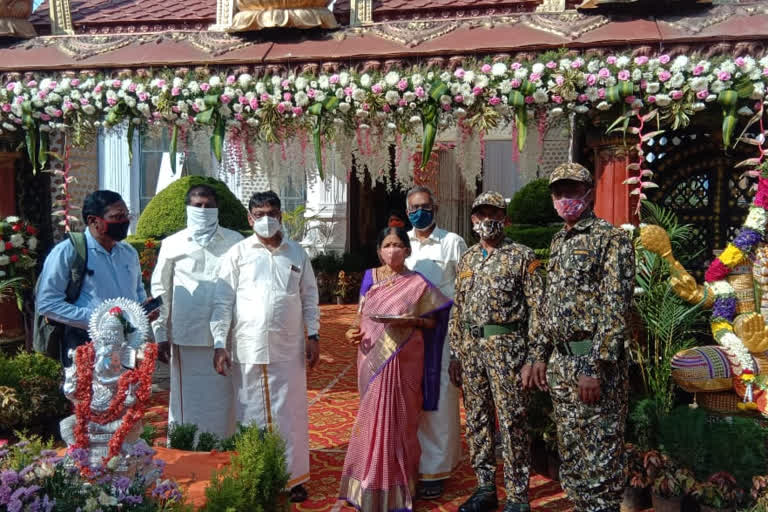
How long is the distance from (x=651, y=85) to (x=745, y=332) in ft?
5.31

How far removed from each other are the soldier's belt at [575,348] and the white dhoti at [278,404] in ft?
4.88

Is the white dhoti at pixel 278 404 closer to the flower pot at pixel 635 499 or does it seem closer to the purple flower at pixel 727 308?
the flower pot at pixel 635 499

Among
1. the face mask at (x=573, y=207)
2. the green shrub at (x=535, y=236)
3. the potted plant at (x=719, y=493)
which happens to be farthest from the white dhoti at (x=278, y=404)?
the green shrub at (x=535, y=236)

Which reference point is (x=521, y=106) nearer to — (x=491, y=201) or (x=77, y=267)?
(x=491, y=201)

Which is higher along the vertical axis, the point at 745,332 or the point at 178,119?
the point at 178,119

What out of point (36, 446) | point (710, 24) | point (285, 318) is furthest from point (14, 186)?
point (710, 24)

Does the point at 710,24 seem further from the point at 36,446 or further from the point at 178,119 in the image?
the point at 36,446

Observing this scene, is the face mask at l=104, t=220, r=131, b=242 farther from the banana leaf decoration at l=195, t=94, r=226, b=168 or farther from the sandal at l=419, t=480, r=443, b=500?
the sandal at l=419, t=480, r=443, b=500

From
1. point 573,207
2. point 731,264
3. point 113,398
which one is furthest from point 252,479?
point 731,264

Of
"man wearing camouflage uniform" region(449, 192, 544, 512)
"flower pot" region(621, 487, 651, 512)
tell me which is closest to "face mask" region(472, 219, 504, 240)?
"man wearing camouflage uniform" region(449, 192, 544, 512)

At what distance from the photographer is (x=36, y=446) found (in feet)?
8.81

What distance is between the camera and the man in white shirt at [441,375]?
3.81 m

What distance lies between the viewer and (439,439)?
381 cm

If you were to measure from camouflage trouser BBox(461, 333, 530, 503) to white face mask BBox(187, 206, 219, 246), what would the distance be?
66.1 inches
